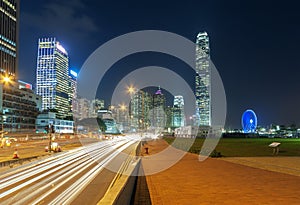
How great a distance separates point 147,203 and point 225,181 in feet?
13.2

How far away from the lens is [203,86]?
525 ft

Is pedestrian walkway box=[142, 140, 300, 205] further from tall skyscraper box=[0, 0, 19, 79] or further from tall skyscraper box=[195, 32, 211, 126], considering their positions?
tall skyscraper box=[195, 32, 211, 126]

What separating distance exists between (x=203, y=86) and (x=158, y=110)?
3871cm

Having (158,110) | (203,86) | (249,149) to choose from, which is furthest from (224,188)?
(203,86)

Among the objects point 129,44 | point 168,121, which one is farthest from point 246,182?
point 168,121

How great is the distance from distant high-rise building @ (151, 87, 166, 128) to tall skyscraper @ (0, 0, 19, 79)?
176 ft

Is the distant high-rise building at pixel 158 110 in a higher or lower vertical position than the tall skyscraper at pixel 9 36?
lower

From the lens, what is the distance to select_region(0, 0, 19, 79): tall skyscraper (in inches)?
4577

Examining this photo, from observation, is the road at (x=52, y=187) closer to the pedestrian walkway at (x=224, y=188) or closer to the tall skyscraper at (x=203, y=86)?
the pedestrian walkway at (x=224, y=188)

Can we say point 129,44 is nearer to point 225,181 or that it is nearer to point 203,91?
point 225,181

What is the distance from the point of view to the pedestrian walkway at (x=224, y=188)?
8.28 m

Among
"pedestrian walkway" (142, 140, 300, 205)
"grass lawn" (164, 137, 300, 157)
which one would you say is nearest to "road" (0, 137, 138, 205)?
"pedestrian walkway" (142, 140, 300, 205)

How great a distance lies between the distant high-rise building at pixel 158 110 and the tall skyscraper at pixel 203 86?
79.9 feet

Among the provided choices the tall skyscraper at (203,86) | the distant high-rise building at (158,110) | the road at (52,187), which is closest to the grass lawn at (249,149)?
the road at (52,187)
